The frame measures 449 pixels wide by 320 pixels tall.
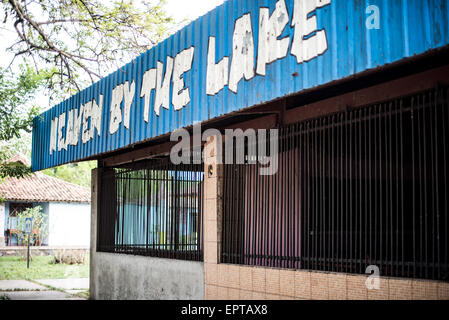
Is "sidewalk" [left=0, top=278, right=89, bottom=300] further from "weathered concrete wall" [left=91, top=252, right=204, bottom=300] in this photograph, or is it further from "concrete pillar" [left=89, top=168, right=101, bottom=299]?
"weathered concrete wall" [left=91, top=252, right=204, bottom=300]

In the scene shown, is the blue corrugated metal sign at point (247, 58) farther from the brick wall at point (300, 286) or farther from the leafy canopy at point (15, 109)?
the leafy canopy at point (15, 109)

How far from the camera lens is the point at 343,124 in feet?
21.2

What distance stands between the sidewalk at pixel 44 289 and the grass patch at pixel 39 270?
1.35m

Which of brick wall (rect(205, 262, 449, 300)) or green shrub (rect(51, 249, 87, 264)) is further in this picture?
green shrub (rect(51, 249, 87, 264))

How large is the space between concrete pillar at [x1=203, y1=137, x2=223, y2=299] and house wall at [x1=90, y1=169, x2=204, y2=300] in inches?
10.5

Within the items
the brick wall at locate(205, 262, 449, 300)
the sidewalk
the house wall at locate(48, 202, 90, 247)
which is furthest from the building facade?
the house wall at locate(48, 202, 90, 247)

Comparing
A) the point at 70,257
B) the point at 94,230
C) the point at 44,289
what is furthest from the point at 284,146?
the point at 70,257

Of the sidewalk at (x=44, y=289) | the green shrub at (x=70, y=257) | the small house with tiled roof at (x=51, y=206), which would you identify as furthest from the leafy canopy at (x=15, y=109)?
the small house with tiled roof at (x=51, y=206)

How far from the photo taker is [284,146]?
7461 millimetres

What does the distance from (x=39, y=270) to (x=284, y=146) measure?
638 inches

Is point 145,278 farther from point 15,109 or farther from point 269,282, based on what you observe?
point 15,109

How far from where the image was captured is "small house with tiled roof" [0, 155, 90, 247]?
32.4m
